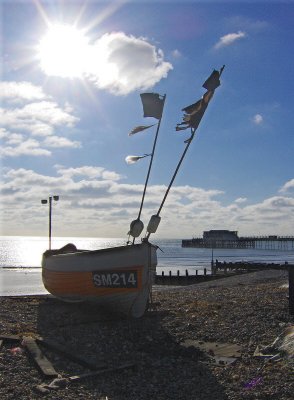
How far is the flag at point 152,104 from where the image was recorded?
1404 centimetres

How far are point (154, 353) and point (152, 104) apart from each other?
24.6 ft

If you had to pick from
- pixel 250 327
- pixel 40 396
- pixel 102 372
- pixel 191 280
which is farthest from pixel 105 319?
pixel 191 280

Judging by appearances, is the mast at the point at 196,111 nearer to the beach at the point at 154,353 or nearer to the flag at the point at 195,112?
the flag at the point at 195,112

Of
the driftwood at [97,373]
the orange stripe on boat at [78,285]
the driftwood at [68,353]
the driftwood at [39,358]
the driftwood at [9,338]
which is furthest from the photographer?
the orange stripe on boat at [78,285]

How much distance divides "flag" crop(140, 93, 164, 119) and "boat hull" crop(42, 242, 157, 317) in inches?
159

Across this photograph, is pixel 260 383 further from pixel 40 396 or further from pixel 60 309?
pixel 60 309

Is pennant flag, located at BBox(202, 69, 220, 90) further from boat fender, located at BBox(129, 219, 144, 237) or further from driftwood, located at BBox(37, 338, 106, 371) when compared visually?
driftwood, located at BBox(37, 338, 106, 371)

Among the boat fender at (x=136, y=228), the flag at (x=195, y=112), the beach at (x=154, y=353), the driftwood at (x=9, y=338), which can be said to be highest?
the flag at (x=195, y=112)

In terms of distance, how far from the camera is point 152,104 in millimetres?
14133

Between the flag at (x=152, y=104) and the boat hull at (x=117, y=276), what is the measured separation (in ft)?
13.3

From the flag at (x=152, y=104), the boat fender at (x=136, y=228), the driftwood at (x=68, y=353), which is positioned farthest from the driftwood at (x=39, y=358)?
the flag at (x=152, y=104)

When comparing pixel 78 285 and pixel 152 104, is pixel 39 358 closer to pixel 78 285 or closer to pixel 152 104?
pixel 78 285

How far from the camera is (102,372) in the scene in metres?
7.98

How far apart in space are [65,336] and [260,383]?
15.9ft
